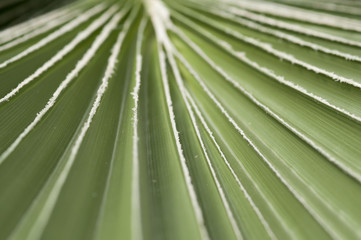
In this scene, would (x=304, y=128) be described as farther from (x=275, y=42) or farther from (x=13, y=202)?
(x=13, y=202)

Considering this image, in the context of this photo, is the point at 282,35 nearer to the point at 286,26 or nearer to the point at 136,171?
the point at 286,26


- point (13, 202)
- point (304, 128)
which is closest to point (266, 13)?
point (304, 128)

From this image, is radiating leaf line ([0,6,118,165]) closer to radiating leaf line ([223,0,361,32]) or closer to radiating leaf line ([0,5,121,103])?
radiating leaf line ([0,5,121,103])

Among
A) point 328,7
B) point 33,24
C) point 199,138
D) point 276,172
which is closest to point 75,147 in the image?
point 199,138

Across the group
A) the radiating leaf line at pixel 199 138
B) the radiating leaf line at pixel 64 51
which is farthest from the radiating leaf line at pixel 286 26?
the radiating leaf line at pixel 64 51

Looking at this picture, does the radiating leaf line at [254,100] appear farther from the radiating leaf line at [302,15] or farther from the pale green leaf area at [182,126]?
the radiating leaf line at [302,15]

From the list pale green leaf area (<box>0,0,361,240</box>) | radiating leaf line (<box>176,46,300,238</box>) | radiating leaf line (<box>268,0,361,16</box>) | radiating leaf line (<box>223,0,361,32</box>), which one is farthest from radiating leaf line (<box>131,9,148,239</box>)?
radiating leaf line (<box>268,0,361,16</box>)
